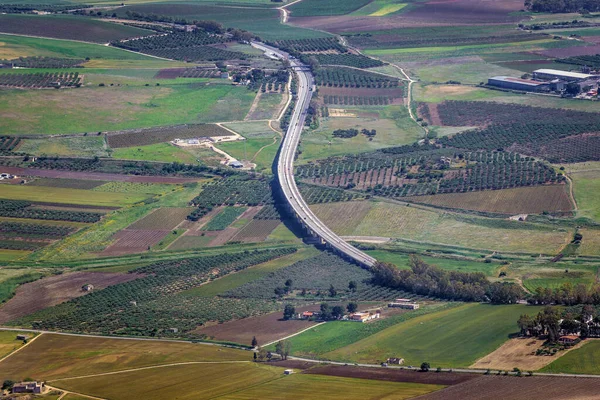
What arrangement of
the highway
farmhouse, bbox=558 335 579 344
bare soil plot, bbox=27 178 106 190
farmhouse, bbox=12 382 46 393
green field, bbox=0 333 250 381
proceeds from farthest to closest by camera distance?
bare soil plot, bbox=27 178 106 190, the highway, green field, bbox=0 333 250 381, farmhouse, bbox=558 335 579 344, farmhouse, bbox=12 382 46 393

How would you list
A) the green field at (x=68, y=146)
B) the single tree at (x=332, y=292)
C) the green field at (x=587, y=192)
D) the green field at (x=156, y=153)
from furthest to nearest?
1. the green field at (x=68, y=146)
2. the green field at (x=156, y=153)
3. the green field at (x=587, y=192)
4. the single tree at (x=332, y=292)

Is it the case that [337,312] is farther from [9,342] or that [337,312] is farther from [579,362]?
[9,342]

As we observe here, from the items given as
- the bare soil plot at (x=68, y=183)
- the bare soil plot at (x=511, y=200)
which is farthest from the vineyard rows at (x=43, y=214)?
the bare soil plot at (x=511, y=200)

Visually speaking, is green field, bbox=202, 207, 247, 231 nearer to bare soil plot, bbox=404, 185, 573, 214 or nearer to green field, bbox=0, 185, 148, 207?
green field, bbox=0, 185, 148, 207

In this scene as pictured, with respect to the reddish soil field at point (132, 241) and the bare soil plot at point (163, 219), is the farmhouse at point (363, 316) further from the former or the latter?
the bare soil plot at point (163, 219)

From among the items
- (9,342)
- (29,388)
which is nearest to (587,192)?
(9,342)

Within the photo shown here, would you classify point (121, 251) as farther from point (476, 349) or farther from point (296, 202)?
point (476, 349)

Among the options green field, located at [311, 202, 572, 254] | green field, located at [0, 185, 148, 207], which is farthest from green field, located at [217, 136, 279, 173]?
green field, located at [311, 202, 572, 254]
